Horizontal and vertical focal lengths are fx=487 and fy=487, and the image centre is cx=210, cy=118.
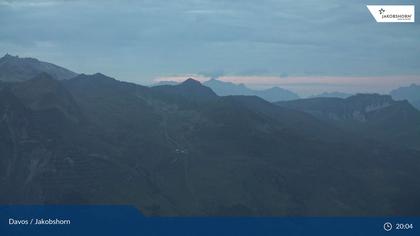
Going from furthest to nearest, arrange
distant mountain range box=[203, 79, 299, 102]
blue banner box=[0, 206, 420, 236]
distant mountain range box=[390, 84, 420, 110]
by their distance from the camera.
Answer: distant mountain range box=[203, 79, 299, 102] → distant mountain range box=[390, 84, 420, 110] → blue banner box=[0, 206, 420, 236]

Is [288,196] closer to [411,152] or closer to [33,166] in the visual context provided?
[411,152]

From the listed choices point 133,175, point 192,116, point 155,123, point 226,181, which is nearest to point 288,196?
point 226,181

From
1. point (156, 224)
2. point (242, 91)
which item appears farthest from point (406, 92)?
point (156, 224)

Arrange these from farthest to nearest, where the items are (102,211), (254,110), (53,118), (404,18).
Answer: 1. (254,110)
2. (53,118)
3. (404,18)
4. (102,211)

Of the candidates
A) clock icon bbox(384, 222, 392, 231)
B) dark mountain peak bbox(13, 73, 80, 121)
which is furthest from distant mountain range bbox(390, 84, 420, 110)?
dark mountain peak bbox(13, 73, 80, 121)

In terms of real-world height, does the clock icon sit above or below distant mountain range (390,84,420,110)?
below

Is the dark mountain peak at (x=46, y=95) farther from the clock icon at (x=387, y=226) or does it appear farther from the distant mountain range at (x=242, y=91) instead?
the clock icon at (x=387, y=226)

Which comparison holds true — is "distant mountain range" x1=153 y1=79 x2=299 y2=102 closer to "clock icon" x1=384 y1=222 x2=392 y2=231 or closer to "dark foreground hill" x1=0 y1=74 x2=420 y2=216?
"dark foreground hill" x1=0 y1=74 x2=420 y2=216

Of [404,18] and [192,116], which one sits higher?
[404,18]
